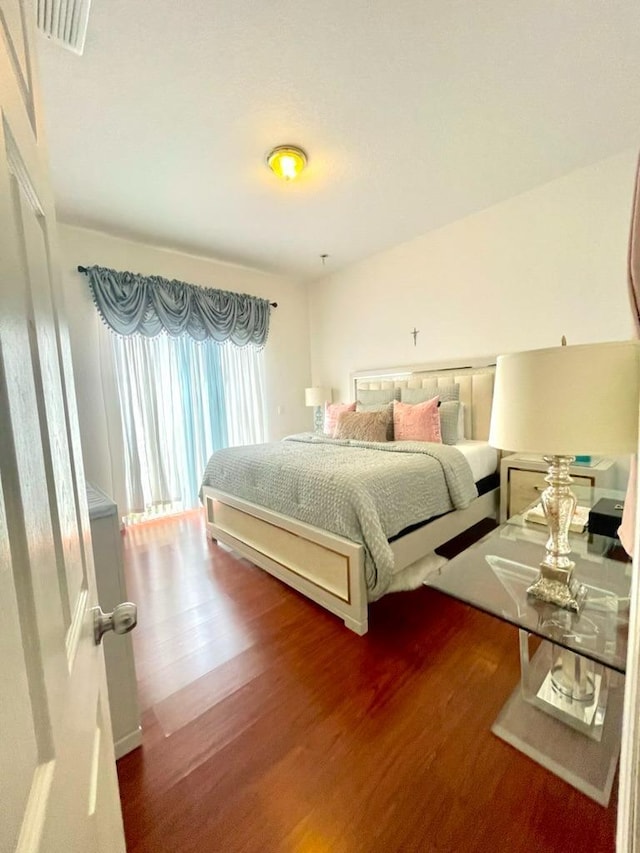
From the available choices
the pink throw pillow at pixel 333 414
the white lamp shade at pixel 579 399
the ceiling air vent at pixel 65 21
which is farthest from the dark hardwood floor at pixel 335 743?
the ceiling air vent at pixel 65 21

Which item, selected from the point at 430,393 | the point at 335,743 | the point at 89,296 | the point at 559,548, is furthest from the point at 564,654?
the point at 89,296

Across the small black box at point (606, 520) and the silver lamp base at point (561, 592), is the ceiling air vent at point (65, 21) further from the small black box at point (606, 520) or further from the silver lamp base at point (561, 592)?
the small black box at point (606, 520)

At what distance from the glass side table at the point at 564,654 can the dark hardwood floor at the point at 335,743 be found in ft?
0.21

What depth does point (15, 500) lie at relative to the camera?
0.99ft

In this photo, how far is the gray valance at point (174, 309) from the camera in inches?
120

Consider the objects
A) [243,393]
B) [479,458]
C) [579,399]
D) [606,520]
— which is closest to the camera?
[579,399]

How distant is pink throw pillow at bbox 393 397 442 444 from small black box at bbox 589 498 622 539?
111cm

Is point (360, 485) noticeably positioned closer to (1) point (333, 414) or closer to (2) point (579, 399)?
(2) point (579, 399)

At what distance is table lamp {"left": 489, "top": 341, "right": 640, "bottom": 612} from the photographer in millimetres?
868

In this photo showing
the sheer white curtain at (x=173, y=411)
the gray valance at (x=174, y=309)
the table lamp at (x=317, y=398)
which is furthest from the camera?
the table lamp at (x=317, y=398)

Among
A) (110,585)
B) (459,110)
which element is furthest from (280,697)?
(459,110)

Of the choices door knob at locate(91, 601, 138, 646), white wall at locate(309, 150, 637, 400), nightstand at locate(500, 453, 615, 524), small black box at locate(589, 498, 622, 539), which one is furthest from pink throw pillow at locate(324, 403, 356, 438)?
door knob at locate(91, 601, 138, 646)

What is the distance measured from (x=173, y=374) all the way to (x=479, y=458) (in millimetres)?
2937

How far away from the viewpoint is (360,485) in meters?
1.72
